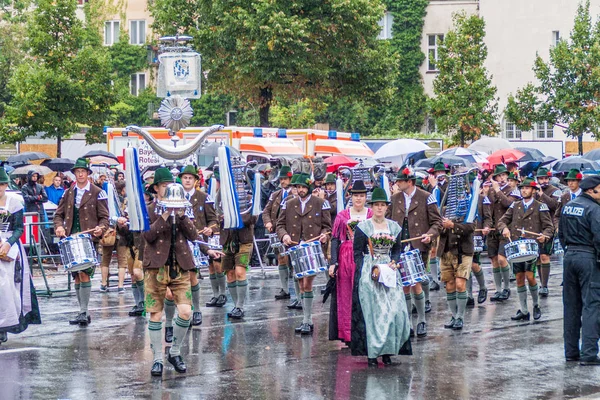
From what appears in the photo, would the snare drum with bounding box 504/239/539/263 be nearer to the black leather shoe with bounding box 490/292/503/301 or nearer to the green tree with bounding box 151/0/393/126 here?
the black leather shoe with bounding box 490/292/503/301

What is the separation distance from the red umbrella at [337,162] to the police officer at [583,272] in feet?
57.2

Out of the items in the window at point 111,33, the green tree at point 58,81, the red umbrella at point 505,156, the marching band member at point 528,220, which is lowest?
the marching band member at point 528,220

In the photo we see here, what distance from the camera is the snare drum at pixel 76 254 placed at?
14.3 meters

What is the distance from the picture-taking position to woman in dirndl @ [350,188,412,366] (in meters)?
11.7

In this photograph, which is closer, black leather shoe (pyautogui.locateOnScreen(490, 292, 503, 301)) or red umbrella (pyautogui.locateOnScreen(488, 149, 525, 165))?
black leather shoe (pyautogui.locateOnScreen(490, 292, 503, 301))

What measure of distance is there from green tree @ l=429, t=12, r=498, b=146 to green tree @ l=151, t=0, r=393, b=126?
2834mm

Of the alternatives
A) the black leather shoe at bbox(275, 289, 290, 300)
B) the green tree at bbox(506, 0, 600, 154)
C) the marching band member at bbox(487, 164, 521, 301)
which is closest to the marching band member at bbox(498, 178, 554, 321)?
the marching band member at bbox(487, 164, 521, 301)

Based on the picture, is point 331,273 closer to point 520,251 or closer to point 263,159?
point 520,251

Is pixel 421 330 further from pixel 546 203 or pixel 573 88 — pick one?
pixel 573 88

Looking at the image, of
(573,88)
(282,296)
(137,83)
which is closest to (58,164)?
(282,296)

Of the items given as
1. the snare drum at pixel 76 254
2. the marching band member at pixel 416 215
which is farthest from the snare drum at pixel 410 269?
the snare drum at pixel 76 254

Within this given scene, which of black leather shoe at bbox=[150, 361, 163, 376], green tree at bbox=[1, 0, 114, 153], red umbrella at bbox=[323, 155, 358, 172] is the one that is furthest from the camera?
green tree at bbox=[1, 0, 114, 153]

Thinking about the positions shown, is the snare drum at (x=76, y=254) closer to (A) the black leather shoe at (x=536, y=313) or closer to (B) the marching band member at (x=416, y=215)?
(B) the marching band member at (x=416, y=215)

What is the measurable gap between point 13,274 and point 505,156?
21468mm
